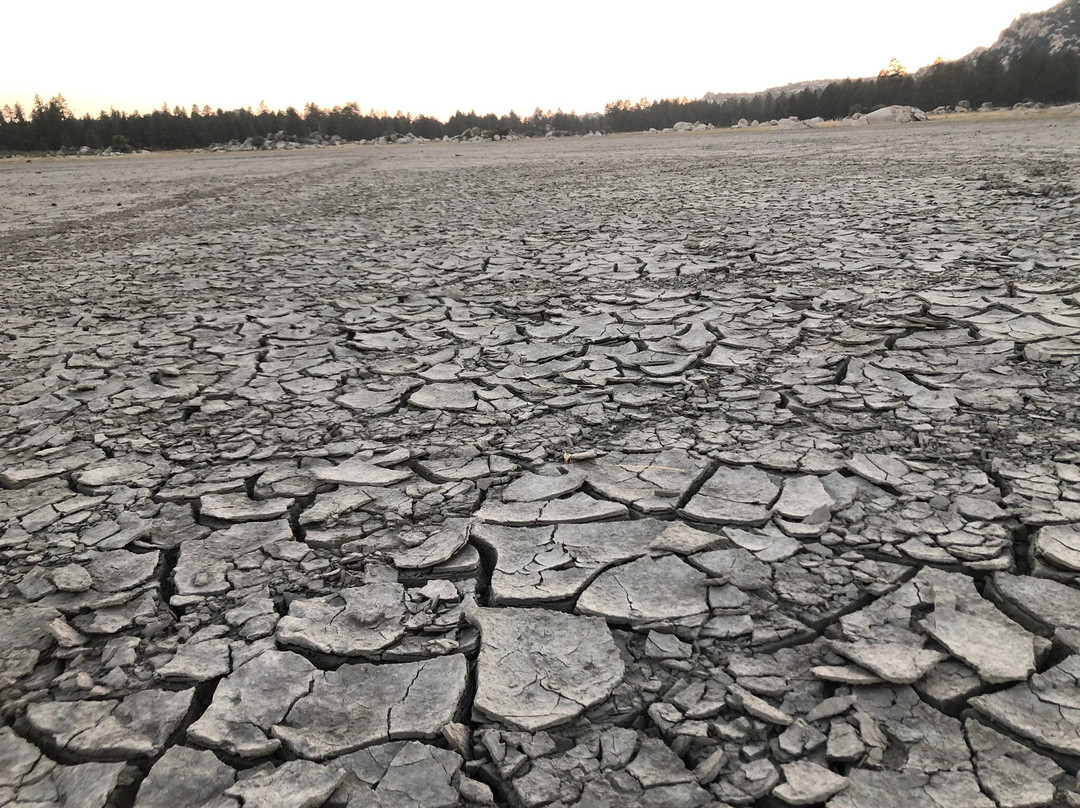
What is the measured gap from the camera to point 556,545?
5.03 ft

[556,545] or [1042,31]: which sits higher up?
[1042,31]

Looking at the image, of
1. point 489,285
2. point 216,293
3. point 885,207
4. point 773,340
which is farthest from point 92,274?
point 885,207

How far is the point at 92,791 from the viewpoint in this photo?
0.98 metres

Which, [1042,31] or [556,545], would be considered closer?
[556,545]

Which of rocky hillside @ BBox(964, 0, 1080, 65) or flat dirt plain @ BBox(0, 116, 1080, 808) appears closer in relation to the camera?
flat dirt plain @ BBox(0, 116, 1080, 808)

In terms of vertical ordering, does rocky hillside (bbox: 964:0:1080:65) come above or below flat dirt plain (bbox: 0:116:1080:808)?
above

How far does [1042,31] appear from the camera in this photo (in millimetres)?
88500

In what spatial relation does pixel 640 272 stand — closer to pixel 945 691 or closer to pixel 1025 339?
pixel 1025 339

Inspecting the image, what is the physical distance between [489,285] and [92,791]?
3.28m

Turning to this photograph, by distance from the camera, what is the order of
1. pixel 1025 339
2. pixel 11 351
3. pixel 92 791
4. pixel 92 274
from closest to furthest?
1. pixel 92 791
2. pixel 1025 339
3. pixel 11 351
4. pixel 92 274

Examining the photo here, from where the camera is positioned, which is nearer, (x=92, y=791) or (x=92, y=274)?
(x=92, y=791)

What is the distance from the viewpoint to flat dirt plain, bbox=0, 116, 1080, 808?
1005mm

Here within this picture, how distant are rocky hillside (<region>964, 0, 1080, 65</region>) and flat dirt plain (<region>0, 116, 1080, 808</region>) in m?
103

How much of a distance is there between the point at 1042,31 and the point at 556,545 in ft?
395
